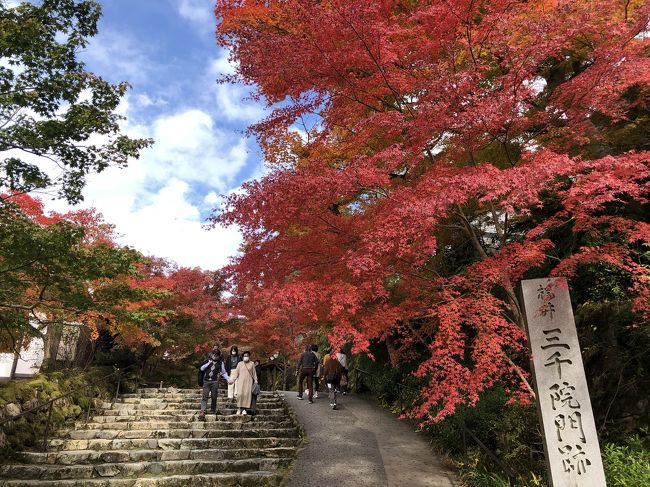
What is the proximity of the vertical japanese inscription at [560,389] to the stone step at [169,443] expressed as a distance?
5086 millimetres

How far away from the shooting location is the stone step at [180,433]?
8.80 meters

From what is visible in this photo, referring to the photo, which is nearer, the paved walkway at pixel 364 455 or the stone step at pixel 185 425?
the paved walkway at pixel 364 455

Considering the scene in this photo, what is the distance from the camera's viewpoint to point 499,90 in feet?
18.5

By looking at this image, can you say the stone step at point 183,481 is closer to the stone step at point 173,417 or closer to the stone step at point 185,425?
the stone step at point 185,425

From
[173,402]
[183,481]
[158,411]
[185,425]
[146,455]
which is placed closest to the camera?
[183,481]

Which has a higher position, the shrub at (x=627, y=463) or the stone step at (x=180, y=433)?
the shrub at (x=627, y=463)

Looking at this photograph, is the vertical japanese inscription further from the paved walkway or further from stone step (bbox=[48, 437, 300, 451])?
stone step (bbox=[48, 437, 300, 451])

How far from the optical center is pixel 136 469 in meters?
7.01

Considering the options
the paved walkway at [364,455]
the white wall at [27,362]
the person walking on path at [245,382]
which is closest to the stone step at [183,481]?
the paved walkway at [364,455]

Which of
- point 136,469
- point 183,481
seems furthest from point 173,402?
point 183,481

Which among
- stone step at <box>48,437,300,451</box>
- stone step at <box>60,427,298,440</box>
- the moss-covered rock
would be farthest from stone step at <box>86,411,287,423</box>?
stone step at <box>48,437,300,451</box>

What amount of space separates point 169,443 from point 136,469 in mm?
1229

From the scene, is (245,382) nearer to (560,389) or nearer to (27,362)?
(560,389)

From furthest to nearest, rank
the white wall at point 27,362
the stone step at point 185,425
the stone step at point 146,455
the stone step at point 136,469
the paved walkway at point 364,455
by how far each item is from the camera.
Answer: the white wall at point 27,362
the stone step at point 185,425
the stone step at point 146,455
the stone step at point 136,469
the paved walkway at point 364,455
